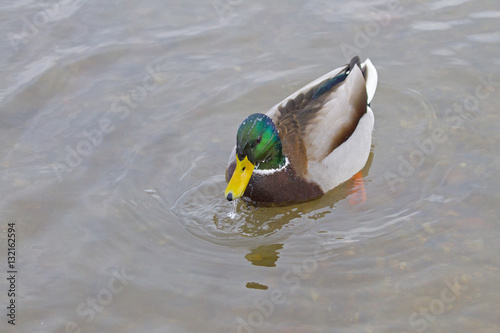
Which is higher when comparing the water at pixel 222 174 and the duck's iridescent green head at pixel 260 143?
the duck's iridescent green head at pixel 260 143

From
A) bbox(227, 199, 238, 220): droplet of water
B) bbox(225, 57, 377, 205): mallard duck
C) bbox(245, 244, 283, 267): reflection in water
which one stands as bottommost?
bbox(245, 244, 283, 267): reflection in water

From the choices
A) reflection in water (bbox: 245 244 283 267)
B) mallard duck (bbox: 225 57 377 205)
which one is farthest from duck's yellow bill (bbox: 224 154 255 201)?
reflection in water (bbox: 245 244 283 267)

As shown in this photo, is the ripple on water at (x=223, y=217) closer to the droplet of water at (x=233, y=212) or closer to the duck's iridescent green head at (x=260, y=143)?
the droplet of water at (x=233, y=212)

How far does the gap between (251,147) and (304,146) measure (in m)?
0.66

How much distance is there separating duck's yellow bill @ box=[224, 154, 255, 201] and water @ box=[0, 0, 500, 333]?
404mm

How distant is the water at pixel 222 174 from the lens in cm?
523

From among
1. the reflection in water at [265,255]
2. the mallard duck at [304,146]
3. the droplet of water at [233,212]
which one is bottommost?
the reflection in water at [265,255]

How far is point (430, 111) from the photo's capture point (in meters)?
7.47

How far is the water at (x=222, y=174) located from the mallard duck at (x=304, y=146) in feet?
0.56

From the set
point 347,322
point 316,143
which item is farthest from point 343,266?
point 316,143

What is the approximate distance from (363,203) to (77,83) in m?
3.63

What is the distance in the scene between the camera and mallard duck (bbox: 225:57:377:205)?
6020mm

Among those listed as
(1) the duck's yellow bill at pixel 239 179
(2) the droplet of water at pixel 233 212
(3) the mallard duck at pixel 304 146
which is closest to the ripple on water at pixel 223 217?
(2) the droplet of water at pixel 233 212

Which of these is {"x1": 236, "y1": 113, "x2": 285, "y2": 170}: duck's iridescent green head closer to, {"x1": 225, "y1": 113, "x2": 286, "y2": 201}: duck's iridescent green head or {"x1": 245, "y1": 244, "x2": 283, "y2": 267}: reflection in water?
{"x1": 225, "y1": 113, "x2": 286, "y2": 201}: duck's iridescent green head
